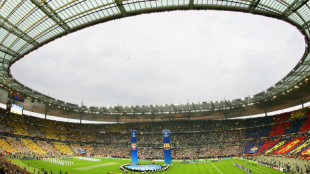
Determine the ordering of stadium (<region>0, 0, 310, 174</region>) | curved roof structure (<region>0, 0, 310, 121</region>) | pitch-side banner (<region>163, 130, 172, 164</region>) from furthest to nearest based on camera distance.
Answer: pitch-side banner (<region>163, 130, 172, 164</region>)
stadium (<region>0, 0, 310, 174</region>)
curved roof structure (<region>0, 0, 310, 121</region>)

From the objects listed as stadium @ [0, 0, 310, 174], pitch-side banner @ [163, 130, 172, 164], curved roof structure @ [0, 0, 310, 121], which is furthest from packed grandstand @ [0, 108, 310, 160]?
curved roof structure @ [0, 0, 310, 121]

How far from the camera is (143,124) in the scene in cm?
8788

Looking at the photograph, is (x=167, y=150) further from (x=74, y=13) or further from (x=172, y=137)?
(x=172, y=137)

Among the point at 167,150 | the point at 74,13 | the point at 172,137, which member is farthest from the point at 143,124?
the point at 74,13

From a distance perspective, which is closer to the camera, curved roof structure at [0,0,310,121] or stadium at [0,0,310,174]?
curved roof structure at [0,0,310,121]

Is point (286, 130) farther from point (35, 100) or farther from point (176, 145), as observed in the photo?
point (35, 100)

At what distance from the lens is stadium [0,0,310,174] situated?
2139 cm

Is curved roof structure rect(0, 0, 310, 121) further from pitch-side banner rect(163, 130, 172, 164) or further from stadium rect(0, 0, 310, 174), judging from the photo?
pitch-side banner rect(163, 130, 172, 164)

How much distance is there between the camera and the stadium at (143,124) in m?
21.4

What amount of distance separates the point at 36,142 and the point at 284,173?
2494 inches

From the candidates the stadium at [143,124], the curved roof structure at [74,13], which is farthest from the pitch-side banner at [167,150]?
the curved roof structure at [74,13]

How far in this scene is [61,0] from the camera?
66.2 feet

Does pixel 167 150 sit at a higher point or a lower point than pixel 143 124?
lower

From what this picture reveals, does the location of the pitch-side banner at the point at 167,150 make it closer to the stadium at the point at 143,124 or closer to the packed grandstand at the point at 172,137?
the stadium at the point at 143,124
